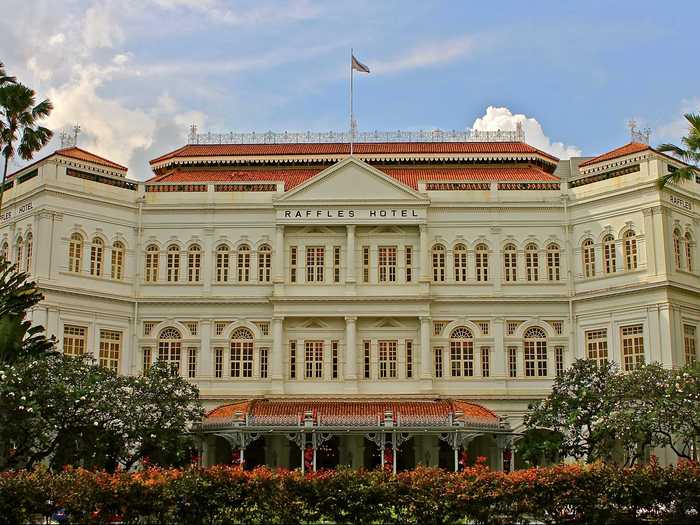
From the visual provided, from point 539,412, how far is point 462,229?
36.8ft

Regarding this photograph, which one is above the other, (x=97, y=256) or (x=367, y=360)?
(x=97, y=256)

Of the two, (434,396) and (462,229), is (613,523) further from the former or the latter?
(462,229)

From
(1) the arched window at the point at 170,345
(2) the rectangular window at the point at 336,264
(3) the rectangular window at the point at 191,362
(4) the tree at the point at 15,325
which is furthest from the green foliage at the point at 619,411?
(4) the tree at the point at 15,325

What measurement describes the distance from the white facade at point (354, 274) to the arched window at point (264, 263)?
2.6 inches

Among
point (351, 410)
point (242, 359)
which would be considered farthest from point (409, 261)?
point (242, 359)

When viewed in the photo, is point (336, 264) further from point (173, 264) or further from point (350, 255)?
point (173, 264)

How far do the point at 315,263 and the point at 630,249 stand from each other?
45.6ft

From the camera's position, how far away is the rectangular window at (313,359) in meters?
47.6

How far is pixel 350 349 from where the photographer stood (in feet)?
155

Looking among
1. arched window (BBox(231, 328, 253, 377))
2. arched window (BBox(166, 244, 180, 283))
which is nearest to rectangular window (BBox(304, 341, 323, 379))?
arched window (BBox(231, 328, 253, 377))

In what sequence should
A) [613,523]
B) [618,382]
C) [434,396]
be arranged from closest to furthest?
[613,523] → [618,382] → [434,396]

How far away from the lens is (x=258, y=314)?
1895 inches

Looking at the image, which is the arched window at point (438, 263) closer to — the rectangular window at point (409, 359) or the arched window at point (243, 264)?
the rectangular window at point (409, 359)

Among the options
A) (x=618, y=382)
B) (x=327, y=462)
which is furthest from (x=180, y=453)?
(x=618, y=382)
